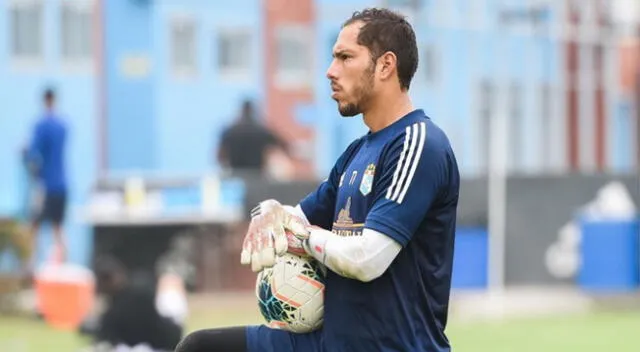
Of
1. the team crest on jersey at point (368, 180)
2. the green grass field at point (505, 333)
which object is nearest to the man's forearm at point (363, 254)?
the team crest on jersey at point (368, 180)

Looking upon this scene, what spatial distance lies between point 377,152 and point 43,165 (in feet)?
40.2

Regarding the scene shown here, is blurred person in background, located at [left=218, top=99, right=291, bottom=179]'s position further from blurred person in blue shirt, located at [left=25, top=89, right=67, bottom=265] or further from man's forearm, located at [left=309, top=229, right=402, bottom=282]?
man's forearm, located at [left=309, top=229, right=402, bottom=282]

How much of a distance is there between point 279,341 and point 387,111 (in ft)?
2.88

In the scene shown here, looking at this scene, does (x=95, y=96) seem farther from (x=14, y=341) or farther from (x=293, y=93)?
(x=14, y=341)

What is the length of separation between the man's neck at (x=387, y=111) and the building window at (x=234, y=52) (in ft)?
66.9

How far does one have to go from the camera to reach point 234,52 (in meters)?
26.3

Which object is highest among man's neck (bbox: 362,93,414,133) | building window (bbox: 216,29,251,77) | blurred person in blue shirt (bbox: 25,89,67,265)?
man's neck (bbox: 362,93,414,133)

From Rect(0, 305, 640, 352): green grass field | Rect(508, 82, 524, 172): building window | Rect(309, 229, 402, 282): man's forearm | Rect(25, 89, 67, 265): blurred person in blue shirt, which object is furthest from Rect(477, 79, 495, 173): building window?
Rect(309, 229, 402, 282): man's forearm

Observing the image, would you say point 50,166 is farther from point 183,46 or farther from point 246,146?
point 183,46

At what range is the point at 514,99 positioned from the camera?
34.5m

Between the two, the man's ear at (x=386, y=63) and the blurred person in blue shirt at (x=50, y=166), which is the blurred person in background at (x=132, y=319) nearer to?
the man's ear at (x=386, y=63)

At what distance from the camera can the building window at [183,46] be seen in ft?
82.0

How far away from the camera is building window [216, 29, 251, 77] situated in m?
26.1

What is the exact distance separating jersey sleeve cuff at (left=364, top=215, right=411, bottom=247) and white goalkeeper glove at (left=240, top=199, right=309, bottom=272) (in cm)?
31
